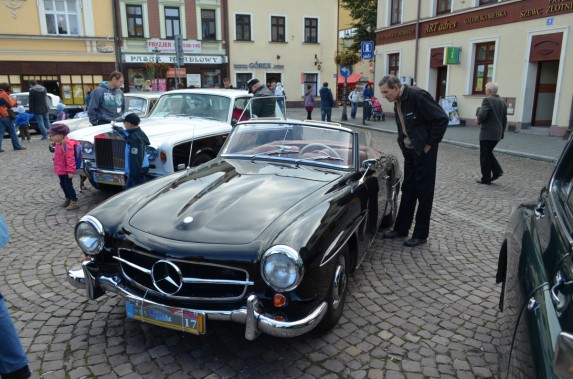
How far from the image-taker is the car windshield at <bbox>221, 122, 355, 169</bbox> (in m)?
4.22

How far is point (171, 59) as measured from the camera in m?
31.2

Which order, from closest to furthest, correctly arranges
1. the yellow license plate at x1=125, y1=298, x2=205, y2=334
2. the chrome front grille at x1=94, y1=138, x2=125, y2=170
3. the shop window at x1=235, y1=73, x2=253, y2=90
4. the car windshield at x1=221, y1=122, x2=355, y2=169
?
1. the yellow license plate at x1=125, y1=298, x2=205, y2=334
2. the car windshield at x1=221, y1=122, x2=355, y2=169
3. the chrome front grille at x1=94, y1=138, x2=125, y2=170
4. the shop window at x1=235, y1=73, x2=253, y2=90

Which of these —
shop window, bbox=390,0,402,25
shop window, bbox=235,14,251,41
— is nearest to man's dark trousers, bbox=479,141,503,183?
shop window, bbox=390,0,402,25

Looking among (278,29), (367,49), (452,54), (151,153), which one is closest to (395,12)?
(367,49)

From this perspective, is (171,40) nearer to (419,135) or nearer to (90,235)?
(419,135)

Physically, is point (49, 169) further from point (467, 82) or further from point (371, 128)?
point (467, 82)

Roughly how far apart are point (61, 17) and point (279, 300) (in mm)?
30812

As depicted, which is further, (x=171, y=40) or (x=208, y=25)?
(x=208, y=25)

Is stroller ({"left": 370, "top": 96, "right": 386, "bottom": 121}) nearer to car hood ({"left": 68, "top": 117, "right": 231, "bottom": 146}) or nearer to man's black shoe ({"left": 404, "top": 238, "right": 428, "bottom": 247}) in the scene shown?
car hood ({"left": 68, "top": 117, "right": 231, "bottom": 146})

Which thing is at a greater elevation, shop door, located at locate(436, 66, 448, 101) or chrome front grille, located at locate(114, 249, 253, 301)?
shop door, located at locate(436, 66, 448, 101)

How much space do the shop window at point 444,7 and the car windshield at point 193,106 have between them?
1510 cm

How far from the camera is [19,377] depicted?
254cm

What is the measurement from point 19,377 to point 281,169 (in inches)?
97.2

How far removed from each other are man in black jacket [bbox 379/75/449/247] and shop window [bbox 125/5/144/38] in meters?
28.9
